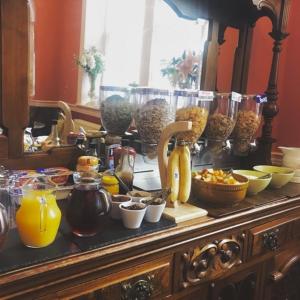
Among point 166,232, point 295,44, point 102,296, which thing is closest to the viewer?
point 102,296

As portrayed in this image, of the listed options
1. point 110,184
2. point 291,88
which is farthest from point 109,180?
point 291,88

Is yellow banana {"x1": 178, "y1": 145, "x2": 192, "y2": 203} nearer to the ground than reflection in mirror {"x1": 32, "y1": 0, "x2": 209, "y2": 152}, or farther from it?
nearer to the ground

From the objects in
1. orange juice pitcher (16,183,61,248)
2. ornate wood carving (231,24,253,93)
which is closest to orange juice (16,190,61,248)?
orange juice pitcher (16,183,61,248)

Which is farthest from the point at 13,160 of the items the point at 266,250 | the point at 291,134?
the point at 291,134

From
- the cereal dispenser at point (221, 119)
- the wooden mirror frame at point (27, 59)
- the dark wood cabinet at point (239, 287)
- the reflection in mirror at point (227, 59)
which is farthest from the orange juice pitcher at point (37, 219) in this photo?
Answer: the reflection in mirror at point (227, 59)

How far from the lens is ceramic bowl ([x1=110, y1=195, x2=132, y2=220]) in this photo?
Result: 1.00 metres

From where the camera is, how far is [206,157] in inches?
65.5

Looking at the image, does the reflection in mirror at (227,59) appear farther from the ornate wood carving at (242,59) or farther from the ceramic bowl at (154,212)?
the ceramic bowl at (154,212)

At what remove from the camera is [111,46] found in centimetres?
139

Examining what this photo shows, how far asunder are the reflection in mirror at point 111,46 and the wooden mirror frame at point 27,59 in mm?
62

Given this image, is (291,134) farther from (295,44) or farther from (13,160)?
(13,160)

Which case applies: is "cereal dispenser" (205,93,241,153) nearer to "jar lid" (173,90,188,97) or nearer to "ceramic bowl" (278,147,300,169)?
"jar lid" (173,90,188,97)

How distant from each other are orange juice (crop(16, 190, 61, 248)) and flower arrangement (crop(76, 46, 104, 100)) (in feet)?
2.04

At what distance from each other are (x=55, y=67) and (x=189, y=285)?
2.73 feet
